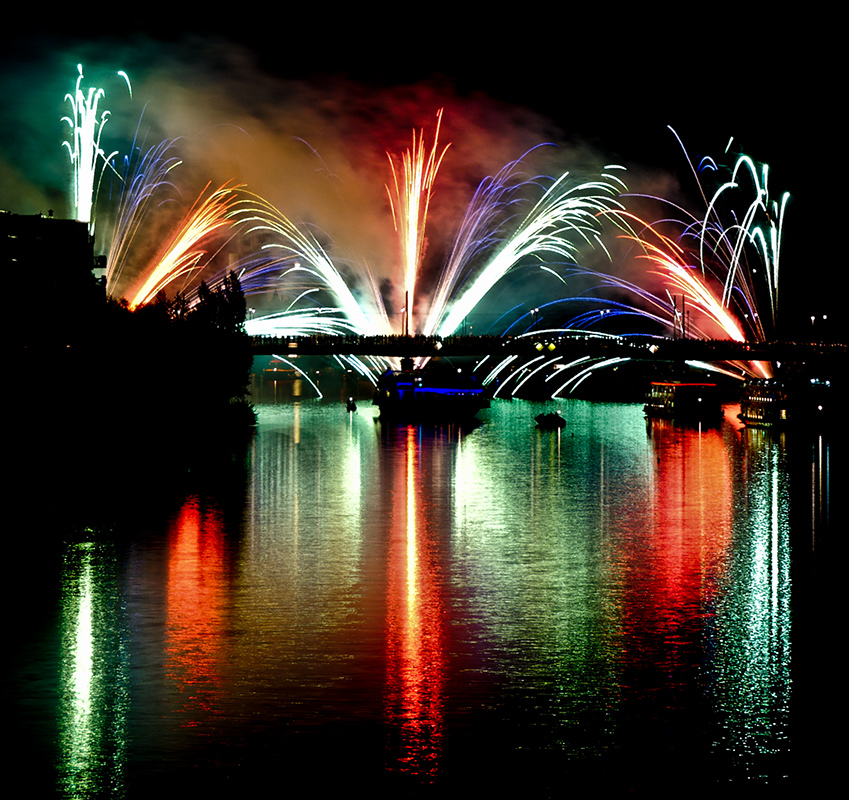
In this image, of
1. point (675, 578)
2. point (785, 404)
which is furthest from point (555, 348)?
point (675, 578)

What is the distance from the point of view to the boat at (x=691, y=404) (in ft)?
282

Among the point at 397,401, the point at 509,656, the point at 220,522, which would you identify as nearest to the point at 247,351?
the point at 397,401

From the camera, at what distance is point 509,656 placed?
14258 mm

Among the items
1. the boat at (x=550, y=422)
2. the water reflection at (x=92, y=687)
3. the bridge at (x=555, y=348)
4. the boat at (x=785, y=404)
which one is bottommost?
the water reflection at (x=92, y=687)

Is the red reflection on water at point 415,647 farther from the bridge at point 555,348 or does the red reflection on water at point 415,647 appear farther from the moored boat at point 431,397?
the bridge at point 555,348

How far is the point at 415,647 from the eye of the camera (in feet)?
48.4

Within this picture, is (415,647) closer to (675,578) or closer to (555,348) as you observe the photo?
(675,578)

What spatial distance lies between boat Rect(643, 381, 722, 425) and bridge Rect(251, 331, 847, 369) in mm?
21449

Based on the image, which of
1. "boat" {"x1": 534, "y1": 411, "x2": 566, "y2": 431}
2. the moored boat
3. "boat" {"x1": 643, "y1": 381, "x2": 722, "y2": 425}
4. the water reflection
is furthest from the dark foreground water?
the moored boat

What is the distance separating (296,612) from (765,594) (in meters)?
7.82

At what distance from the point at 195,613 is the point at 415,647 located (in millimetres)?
3843

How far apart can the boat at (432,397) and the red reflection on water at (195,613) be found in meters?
70.4

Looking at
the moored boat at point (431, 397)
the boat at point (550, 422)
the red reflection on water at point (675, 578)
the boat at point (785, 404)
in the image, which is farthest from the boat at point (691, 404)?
the red reflection on water at point (675, 578)

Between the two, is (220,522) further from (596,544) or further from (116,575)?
(596,544)
